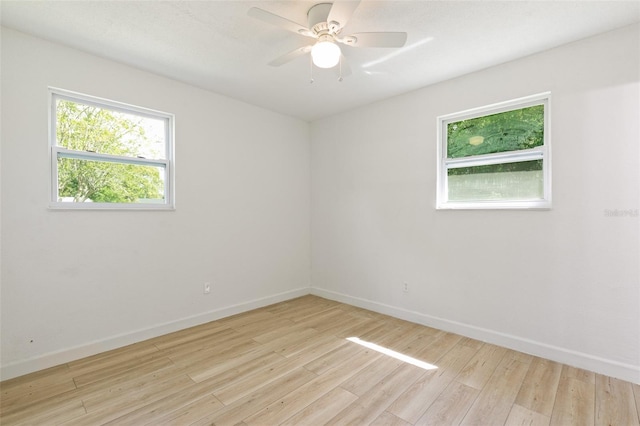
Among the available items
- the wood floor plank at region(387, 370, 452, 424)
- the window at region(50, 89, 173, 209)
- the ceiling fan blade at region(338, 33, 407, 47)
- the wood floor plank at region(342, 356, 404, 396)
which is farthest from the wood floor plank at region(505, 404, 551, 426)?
the window at region(50, 89, 173, 209)

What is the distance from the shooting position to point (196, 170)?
3.32 metres

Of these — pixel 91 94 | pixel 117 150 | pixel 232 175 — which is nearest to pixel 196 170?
pixel 232 175

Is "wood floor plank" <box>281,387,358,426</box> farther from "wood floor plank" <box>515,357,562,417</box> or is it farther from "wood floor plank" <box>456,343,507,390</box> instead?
"wood floor plank" <box>515,357,562,417</box>

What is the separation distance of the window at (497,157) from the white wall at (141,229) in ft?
7.09

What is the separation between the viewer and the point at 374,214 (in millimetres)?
3812

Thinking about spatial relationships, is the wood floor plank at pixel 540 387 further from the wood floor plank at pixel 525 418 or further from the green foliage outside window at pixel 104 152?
the green foliage outside window at pixel 104 152

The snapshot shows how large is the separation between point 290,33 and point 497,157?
2.26m

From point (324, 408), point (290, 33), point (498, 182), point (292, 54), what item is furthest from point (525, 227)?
point (290, 33)

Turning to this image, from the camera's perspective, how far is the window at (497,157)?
8.76 feet

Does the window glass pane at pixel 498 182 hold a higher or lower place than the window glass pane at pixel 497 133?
lower

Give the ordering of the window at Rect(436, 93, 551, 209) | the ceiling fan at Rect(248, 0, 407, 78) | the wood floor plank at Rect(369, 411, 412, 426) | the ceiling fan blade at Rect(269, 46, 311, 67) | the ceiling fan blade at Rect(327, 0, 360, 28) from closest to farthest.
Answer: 1. the ceiling fan blade at Rect(327, 0, 360, 28)
2. the wood floor plank at Rect(369, 411, 412, 426)
3. the ceiling fan at Rect(248, 0, 407, 78)
4. the ceiling fan blade at Rect(269, 46, 311, 67)
5. the window at Rect(436, 93, 551, 209)

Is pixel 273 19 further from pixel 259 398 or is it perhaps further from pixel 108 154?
pixel 259 398

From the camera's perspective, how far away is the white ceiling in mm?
2008

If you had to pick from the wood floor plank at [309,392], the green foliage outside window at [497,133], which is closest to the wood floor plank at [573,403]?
the wood floor plank at [309,392]
